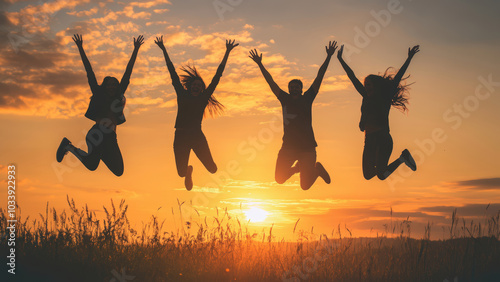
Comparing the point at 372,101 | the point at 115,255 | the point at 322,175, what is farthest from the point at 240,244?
the point at 372,101

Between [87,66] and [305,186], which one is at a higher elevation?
[87,66]

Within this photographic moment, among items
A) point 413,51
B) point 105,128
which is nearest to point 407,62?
point 413,51

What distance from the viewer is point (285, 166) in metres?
11.1

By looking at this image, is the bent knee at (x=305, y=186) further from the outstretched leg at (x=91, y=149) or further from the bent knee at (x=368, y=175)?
the outstretched leg at (x=91, y=149)

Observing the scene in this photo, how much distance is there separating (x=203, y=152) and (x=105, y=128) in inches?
86.1

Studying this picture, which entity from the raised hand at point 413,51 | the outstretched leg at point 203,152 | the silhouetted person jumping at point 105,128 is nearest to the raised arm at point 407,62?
the raised hand at point 413,51

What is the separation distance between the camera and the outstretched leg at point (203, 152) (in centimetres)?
1088

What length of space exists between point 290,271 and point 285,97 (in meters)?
3.86

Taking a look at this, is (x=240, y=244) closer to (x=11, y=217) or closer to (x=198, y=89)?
(x=198, y=89)

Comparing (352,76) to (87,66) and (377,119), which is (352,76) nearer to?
(377,119)

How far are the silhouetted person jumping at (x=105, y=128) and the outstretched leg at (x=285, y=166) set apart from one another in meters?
3.48

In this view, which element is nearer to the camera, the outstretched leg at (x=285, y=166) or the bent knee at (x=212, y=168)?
the outstretched leg at (x=285, y=166)

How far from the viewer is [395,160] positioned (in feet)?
37.5

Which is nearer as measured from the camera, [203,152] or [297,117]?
[297,117]
